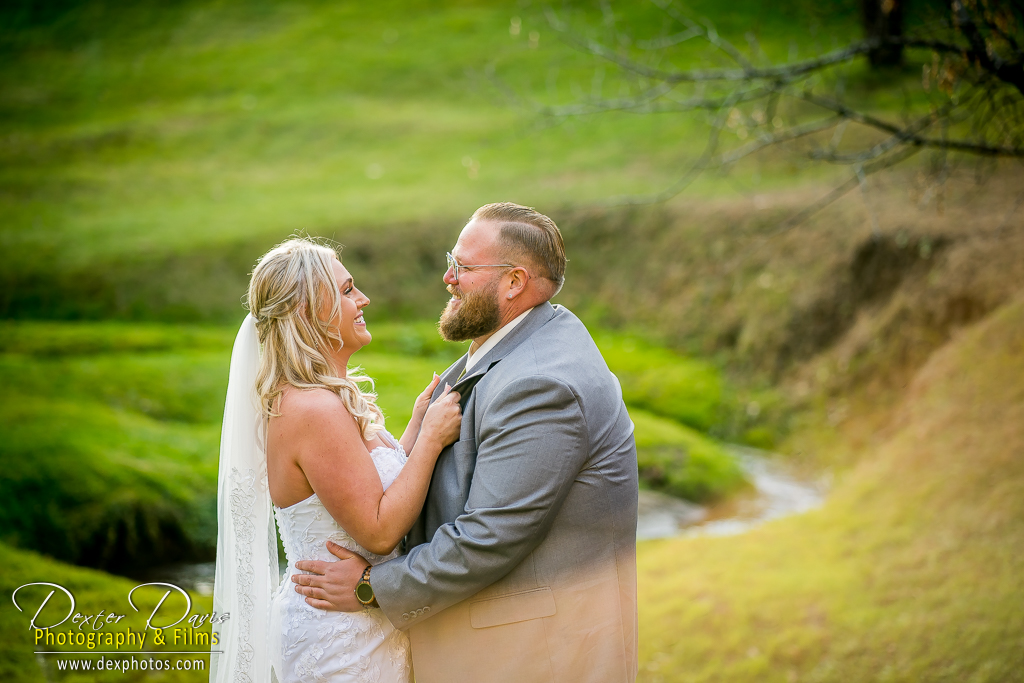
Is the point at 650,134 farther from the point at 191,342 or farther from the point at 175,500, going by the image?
the point at 175,500

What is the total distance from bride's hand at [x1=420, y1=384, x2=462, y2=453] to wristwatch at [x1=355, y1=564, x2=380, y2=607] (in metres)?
0.63

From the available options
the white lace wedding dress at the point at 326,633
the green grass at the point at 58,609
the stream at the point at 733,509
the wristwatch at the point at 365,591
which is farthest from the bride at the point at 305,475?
the stream at the point at 733,509

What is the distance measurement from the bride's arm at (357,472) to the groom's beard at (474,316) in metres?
0.44

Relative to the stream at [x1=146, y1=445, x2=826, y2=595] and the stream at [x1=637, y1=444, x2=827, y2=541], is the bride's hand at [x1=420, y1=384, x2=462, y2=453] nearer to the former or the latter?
the stream at [x1=146, y1=445, x2=826, y2=595]

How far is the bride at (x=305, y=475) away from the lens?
11.2 feet

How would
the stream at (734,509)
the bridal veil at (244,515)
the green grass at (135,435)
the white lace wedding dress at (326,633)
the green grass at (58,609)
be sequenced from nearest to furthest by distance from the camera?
the white lace wedding dress at (326,633) → the bridal veil at (244,515) → the green grass at (58,609) → the green grass at (135,435) → the stream at (734,509)

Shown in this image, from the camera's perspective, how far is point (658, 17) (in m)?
24.7

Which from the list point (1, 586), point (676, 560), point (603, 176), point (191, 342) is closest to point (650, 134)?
point (603, 176)

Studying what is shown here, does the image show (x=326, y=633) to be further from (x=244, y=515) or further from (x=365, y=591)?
(x=244, y=515)

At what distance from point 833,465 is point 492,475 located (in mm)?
8501

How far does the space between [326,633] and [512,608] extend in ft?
2.81

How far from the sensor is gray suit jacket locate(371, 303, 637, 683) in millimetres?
3191

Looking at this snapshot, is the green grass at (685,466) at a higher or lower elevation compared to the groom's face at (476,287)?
lower

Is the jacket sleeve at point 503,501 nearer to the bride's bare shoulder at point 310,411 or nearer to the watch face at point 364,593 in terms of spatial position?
the watch face at point 364,593
